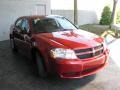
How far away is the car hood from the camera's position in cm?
482

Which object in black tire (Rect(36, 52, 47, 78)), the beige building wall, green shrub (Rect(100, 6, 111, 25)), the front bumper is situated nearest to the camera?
the front bumper

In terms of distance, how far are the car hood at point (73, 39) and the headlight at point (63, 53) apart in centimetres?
15

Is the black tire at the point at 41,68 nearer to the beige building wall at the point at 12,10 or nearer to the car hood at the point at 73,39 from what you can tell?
the car hood at the point at 73,39

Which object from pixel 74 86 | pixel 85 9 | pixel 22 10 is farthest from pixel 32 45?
pixel 85 9

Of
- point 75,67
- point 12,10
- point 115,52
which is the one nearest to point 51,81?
point 75,67

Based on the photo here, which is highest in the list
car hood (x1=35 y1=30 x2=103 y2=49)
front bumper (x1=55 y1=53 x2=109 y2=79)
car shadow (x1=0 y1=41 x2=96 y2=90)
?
car hood (x1=35 y1=30 x2=103 y2=49)

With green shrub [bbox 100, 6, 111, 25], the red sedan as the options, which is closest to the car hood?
the red sedan

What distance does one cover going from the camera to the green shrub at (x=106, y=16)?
61.5ft

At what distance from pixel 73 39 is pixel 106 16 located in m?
14.4

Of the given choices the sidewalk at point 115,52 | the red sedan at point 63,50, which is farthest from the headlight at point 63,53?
the sidewalk at point 115,52

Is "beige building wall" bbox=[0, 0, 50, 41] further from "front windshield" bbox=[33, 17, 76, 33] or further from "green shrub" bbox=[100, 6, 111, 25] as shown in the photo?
"green shrub" bbox=[100, 6, 111, 25]

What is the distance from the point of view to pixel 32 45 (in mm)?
5707

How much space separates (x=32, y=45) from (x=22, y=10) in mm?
7472

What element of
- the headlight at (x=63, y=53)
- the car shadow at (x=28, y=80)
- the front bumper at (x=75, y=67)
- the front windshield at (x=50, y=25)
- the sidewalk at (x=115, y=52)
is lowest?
the car shadow at (x=28, y=80)
